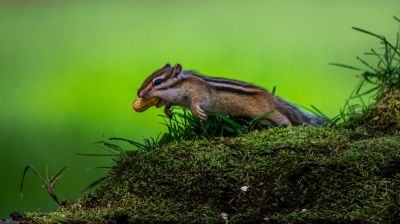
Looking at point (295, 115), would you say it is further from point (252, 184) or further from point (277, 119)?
point (252, 184)

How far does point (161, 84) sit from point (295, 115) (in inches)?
38.7

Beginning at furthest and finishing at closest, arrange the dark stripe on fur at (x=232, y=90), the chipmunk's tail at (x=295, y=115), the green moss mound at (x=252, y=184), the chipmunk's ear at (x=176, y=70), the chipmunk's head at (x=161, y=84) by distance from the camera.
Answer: the chipmunk's tail at (x=295, y=115) → the dark stripe on fur at (x=232, y=90) → the chipmunk's ear at (x=176, y=70) → the chipmunk's head at (x=161, y=84) → the green moss mound at (x=252, y=184)

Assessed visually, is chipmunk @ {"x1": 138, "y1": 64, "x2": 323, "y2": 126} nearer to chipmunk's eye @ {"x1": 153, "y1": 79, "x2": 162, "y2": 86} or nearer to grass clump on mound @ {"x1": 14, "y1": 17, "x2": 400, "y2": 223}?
chipmunk's eye @ {"x1": 153, "y1": 79, "x2": 162, "y2": 86}

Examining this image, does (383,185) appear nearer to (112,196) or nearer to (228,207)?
(228,207)

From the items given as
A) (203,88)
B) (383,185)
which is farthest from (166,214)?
(203,88)

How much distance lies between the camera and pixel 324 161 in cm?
477

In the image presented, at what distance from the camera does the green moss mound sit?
4.52 m

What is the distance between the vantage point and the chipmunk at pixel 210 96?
5996 mm

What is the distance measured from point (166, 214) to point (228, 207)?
0.29 m

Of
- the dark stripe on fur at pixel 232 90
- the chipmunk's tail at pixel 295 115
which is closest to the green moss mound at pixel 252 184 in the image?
the dark stripe on fur at pixel 232 90

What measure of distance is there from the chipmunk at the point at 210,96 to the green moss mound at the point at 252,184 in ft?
2.35

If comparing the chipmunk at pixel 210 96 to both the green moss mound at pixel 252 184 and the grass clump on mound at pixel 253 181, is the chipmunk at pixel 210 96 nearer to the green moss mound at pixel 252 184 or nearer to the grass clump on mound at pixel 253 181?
the grass clump on mound at pixel 253 181

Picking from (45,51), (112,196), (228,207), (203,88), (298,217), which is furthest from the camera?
(45,51)

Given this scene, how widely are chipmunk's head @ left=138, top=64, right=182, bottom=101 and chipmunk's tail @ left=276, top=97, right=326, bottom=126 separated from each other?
740mm
